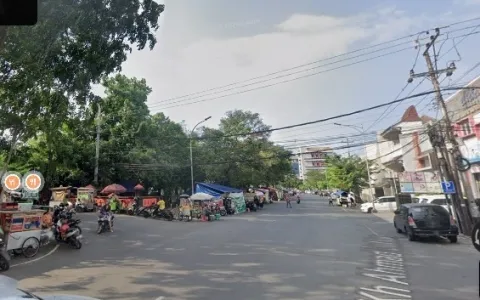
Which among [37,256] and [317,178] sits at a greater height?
[317,178]

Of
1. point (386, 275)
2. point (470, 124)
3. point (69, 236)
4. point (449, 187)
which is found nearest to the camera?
point (386, 275)

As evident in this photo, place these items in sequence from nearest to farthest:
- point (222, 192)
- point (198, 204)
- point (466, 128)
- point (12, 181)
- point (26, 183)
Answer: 1. point (26, 183)
2. point (12, 181)
3. point (466, 128)
4. point (198, 204)
5. point (222, 192)

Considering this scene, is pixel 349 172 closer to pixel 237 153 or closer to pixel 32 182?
pixel 237 153

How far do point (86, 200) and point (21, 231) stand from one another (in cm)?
1597

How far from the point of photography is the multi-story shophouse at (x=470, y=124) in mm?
18141

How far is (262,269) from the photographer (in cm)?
808

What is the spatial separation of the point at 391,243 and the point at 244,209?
21.7 metres

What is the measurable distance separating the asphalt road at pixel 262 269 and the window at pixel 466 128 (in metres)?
9.14

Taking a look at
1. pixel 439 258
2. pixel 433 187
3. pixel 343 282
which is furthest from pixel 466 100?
A: pixel 343 282

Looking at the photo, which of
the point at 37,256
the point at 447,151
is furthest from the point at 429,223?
the point at 37,256

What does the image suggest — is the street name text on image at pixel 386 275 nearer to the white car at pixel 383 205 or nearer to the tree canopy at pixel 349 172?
the white car at pixel 383 205

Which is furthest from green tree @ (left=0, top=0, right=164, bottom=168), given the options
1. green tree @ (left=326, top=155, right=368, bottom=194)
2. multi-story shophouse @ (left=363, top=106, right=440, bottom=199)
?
green tree @ (left=326, top=155, right=368, bottom=194)

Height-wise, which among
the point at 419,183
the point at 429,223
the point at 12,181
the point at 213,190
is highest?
the point at 213,190

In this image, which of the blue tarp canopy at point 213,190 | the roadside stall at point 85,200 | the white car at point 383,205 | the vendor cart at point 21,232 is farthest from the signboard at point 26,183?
the white car at point 383,205
